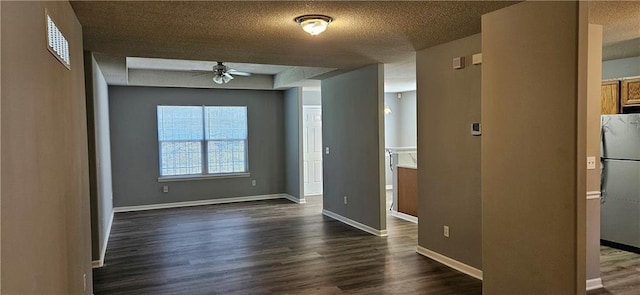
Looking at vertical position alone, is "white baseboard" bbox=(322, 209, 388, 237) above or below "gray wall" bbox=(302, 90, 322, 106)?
below

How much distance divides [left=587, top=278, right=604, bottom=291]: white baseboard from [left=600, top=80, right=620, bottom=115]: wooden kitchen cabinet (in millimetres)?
2160

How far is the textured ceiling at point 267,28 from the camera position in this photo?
291 cm

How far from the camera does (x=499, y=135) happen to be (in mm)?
3074

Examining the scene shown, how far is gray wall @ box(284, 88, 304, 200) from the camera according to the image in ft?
27.3

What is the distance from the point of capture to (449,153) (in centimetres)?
423

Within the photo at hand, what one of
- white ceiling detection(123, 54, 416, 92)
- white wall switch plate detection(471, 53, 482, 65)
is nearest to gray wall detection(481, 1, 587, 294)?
white wall switch plate detection(471, 53, 482, 65)

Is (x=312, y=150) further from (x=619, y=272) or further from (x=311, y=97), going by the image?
(x=619, y=272)

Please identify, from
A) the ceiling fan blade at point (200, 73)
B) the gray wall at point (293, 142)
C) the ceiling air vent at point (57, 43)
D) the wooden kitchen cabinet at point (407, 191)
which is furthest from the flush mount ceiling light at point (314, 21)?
the gray wall at point (293, 142)

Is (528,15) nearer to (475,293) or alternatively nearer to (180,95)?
(475,293)

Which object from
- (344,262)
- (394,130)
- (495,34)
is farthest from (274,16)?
(394,130)

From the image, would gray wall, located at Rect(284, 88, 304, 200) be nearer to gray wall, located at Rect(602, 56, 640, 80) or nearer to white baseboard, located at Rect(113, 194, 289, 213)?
white baseboard, located at Rect(113, 194, 289, 213)

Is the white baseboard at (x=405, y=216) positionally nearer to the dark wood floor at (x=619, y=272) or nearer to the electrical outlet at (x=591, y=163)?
the dark wood floor at (x=619, y=272)

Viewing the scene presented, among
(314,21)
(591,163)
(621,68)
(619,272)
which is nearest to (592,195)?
(591,163)

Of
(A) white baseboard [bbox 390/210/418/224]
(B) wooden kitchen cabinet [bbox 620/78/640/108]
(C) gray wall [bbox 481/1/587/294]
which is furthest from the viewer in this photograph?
(A) white baseboard [bbox 390/210/418/224]
